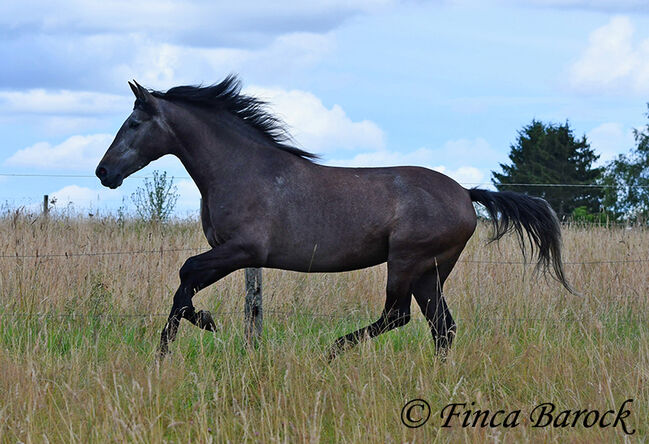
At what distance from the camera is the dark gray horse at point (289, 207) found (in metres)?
6.11

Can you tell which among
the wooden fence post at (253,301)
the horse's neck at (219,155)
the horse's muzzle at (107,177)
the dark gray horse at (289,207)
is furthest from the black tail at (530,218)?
the horse's muzzle at (107,177)

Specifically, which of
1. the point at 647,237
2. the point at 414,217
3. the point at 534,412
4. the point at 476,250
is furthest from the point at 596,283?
the point at 534,412

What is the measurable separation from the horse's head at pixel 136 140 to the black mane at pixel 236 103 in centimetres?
23

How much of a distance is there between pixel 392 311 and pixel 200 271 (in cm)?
161

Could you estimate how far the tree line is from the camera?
130 feet

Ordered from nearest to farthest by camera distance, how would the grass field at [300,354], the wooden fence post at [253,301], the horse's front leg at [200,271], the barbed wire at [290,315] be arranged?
the grass field at [300,354] → the horse's front leg at [200,271] → the wooden fence post at [253,301] → the barbed wire at [290,315]

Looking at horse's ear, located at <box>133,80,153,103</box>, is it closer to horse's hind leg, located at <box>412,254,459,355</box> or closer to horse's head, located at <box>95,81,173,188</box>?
horse's head, located at <box>95,81,173,188</box>

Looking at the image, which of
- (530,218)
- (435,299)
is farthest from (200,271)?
(530,218)

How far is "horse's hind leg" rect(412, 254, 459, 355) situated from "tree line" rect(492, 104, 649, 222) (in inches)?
1304

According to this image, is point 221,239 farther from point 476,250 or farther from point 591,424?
point 476,250

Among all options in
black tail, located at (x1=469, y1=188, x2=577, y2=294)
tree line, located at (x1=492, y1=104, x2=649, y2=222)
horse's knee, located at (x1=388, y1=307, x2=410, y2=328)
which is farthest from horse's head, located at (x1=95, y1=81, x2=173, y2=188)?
tree line, located at (x1=492, y1=104, x2=649, y2=222)

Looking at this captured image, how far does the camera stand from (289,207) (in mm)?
6172

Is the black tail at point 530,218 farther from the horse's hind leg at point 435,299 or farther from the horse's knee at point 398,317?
the horse's knee at point 398,317

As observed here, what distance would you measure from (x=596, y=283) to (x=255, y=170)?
16.4ft
